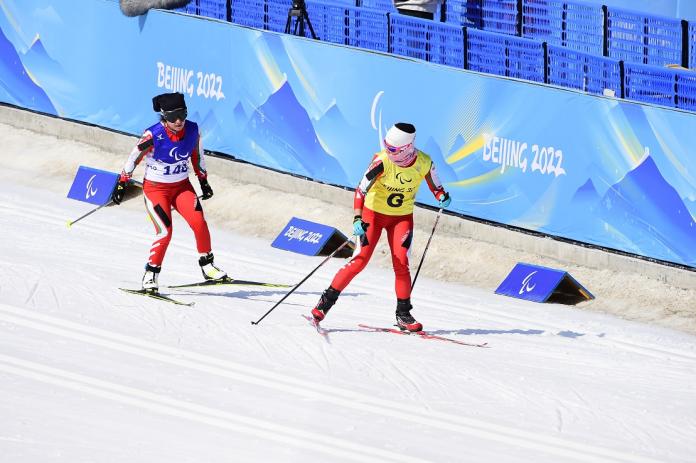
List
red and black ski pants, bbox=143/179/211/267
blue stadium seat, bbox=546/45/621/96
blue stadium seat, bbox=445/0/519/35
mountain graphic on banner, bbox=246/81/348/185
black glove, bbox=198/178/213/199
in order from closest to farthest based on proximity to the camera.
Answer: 1. red and black ski pants, bbox=143/179/211/267
2. black glove, bbox=198/178/213/199
3. blue stadium seat, bbox=546/45/621/96
4. blue stadium seat, bbox=445/0/519/35
5. mountain graphic on banner, bbox=246/81/348/185

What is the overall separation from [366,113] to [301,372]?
7238 mm

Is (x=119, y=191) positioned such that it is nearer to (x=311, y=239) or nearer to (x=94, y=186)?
(x=311, y=239)

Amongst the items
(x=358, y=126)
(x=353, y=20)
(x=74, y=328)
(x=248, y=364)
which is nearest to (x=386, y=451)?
(x=248, y=364)

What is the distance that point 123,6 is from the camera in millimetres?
22094

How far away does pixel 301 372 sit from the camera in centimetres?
1226

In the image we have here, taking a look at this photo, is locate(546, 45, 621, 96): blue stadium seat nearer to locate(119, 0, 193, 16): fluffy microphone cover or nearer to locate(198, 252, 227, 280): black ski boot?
locate(198, 252, 227, 280): black ski boot

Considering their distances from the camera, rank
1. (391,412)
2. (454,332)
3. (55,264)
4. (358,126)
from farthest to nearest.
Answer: (358,126) → (55,264) → (454,332) → (391,412)

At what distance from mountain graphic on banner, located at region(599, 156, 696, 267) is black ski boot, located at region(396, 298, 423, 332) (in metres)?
3.47

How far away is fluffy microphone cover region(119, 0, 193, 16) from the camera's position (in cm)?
2186

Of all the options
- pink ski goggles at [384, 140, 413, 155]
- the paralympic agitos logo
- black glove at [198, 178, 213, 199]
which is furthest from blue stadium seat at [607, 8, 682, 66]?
black glove at [198, 178, 213, 199]

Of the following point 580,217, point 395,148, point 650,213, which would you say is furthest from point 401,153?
point 580,217

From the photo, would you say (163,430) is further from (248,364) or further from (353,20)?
(353,20)

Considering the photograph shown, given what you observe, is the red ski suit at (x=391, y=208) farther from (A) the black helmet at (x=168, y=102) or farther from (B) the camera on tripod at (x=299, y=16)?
(B) the camera on tripod at (x=299, y=16)

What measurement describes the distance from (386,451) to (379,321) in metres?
4.46
